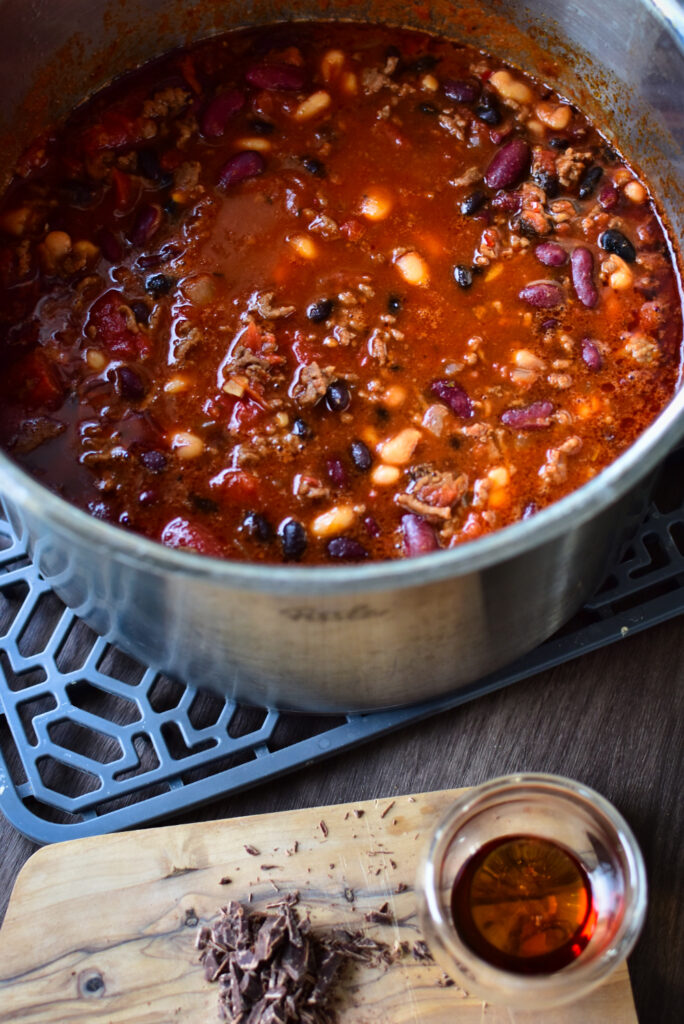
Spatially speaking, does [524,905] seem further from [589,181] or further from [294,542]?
[589,181]

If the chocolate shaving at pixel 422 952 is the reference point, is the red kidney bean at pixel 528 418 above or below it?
above

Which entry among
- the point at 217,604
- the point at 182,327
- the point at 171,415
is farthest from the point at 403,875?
the point at 182,327

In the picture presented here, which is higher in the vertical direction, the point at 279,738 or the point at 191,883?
the point at 279,738

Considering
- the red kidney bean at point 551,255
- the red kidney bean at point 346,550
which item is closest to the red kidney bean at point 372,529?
the red kidney bean at point 346,550

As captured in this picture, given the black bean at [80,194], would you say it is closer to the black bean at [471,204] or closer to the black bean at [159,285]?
the black bean at [159,285]

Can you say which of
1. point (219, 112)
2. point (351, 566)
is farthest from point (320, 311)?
point (351, 566)

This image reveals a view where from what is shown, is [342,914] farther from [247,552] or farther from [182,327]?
[182,327]
